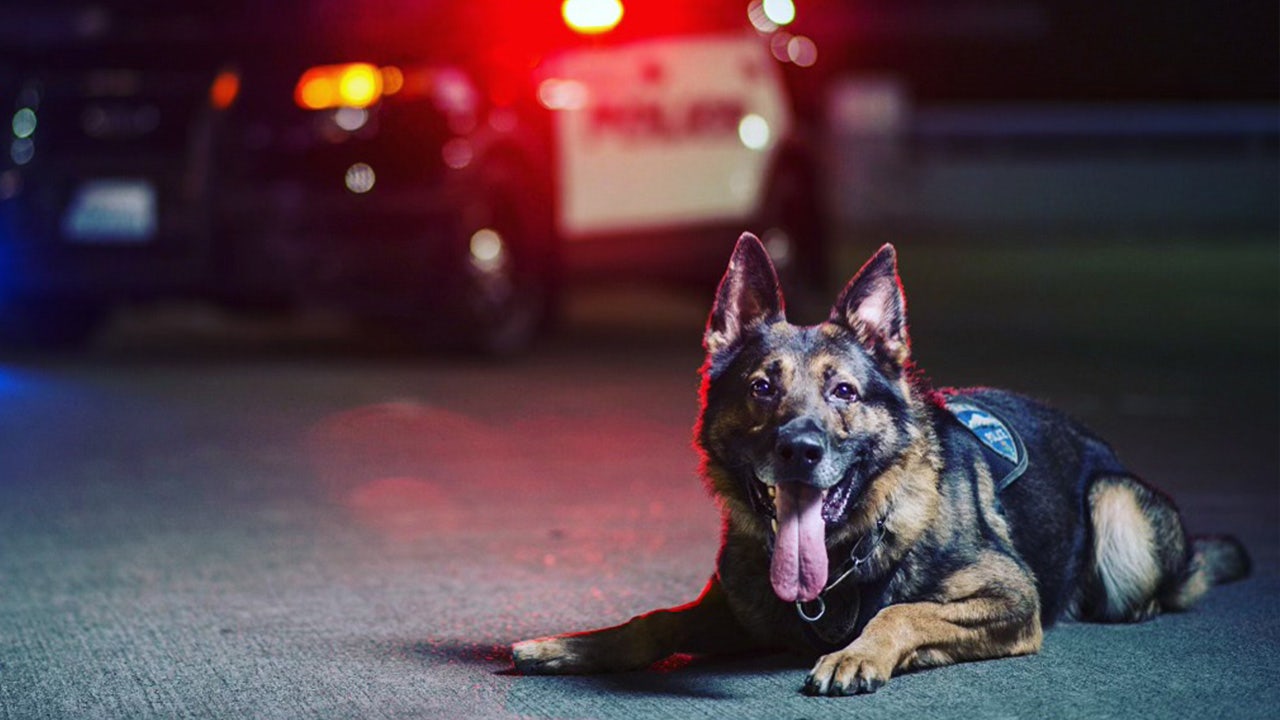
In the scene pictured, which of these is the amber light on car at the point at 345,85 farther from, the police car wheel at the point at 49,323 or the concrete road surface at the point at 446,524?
the police car wheel at the point at 49,323

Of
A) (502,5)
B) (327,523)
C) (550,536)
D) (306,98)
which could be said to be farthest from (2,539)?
(502,5)

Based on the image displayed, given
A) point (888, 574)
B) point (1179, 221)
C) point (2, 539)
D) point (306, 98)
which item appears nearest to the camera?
point (888, 574)

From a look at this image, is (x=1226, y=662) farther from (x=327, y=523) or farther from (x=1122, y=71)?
(x=1122, y=71)

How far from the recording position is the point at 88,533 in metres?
7.49

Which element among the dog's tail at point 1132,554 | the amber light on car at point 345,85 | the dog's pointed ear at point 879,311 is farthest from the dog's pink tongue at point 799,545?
the amber light on car at point 345,85

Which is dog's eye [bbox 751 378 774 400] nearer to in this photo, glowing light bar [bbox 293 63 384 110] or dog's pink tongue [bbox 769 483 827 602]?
dog's pink tongue [bbox 769 483 827 602]

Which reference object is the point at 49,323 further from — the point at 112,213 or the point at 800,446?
the point at 800,446

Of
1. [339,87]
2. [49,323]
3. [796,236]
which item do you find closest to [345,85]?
[339,87]

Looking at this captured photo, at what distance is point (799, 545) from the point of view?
16.3 feet

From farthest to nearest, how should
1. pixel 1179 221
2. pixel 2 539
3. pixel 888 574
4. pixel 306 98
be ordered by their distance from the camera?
pixel 1179 221
pixel 306 98
pixel 2 539
pixel 888 574

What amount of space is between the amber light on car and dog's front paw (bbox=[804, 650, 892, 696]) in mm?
8985

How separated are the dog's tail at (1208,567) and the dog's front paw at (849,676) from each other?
1.47 m

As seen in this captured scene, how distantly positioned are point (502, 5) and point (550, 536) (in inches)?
278

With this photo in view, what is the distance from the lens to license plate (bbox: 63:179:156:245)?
1298cm
